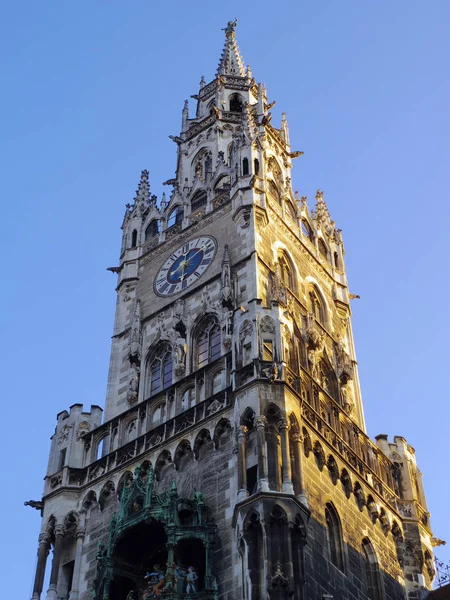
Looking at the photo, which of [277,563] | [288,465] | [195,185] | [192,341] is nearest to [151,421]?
[192,341]

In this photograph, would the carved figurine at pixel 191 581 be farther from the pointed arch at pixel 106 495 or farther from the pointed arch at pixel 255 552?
the pointed arch at pixel 106 495

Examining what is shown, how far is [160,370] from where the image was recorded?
120 ft

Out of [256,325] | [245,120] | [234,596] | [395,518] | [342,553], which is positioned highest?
[245,120]

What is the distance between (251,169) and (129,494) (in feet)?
48.1

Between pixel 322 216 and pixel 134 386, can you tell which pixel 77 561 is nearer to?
pixel 134 386

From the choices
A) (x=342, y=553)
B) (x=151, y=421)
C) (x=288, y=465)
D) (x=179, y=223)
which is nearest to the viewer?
(x=288, y=465)

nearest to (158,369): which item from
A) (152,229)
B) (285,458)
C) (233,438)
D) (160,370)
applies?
(160,370)

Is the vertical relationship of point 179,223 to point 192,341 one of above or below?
above

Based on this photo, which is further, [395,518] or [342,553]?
[395,518]

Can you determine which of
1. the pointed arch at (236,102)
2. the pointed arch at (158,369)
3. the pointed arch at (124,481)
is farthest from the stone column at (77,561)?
the pointed arch at (236,102)

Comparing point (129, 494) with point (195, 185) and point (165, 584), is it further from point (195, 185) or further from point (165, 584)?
point (195, 185)

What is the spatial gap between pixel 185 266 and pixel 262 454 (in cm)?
1266

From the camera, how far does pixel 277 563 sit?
25.8m

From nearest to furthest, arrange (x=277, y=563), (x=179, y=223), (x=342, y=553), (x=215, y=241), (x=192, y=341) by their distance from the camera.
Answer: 1. (x=277, y=563)
2. (x=342, y=553)
3. (x=192, y=341)
4. (x=215, y=241)
5. (x=179, y=223)
